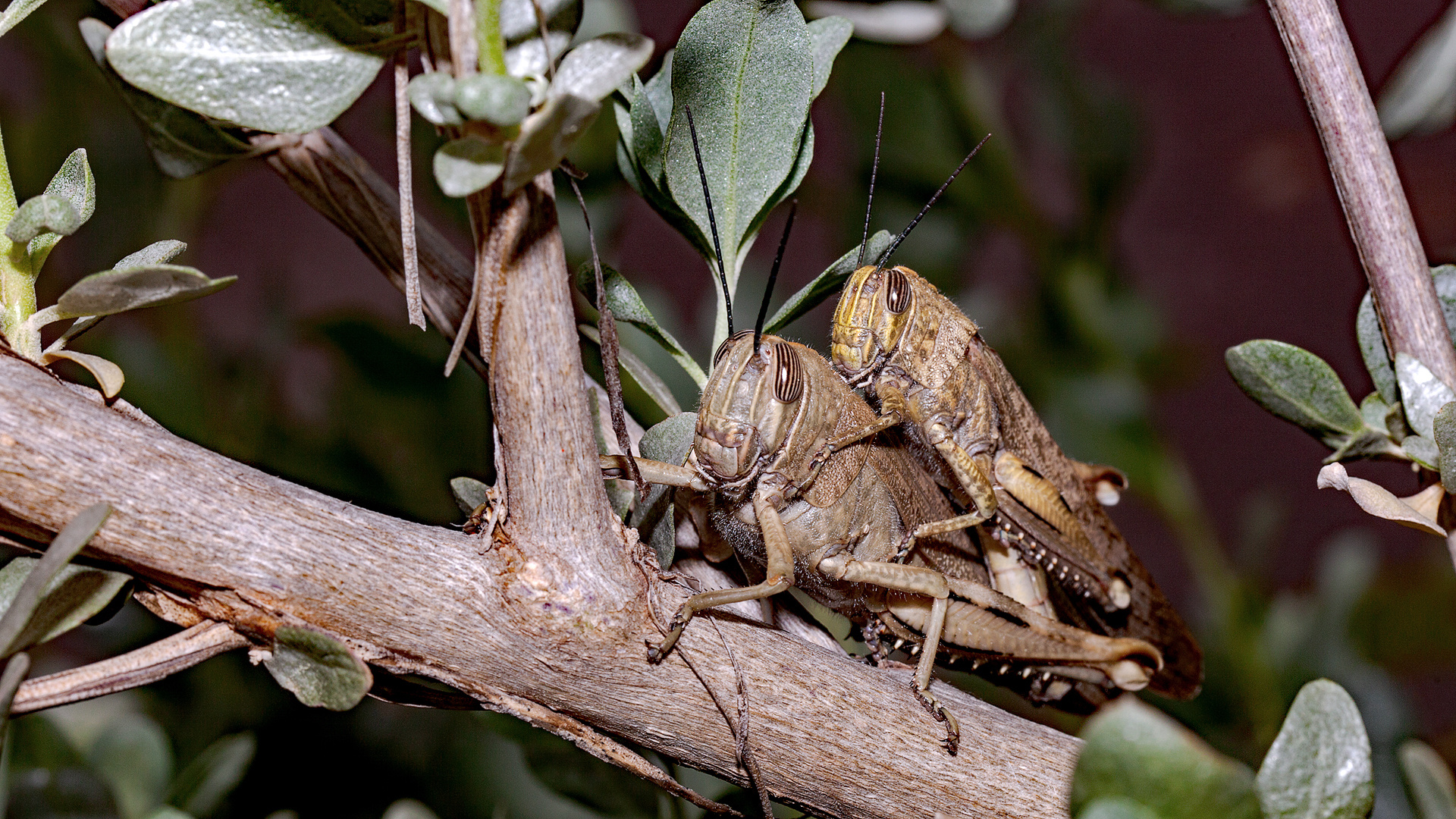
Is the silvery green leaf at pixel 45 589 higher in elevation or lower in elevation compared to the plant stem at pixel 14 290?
lower

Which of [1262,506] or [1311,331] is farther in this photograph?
[1311,331]

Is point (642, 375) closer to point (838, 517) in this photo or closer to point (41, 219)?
point (838, 517)

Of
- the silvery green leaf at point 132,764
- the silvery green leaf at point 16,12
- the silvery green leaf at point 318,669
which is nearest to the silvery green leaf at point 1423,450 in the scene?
the silvery green leaf at point 318,669

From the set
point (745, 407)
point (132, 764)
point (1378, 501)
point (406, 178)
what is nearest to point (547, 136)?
point (406, 178)

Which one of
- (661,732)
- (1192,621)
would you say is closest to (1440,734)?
(1192,621)

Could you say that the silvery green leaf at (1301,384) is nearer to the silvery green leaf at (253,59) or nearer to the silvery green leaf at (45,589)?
the silvery green leaf at (253,59)

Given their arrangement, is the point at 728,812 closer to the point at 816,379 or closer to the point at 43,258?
the point at 816,379

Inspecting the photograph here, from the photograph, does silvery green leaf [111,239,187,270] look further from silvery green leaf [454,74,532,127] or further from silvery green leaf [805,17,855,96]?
silvery green leaf [805,17,855,96]

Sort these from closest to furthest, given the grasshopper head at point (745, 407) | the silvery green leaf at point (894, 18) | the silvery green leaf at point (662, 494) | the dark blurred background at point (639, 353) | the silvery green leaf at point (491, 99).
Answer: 1. the silvery green leaf at point (491, 99)
2. the silvery green leaf at point (662, 494)
3. the grasshopper head at point (745, 407)
4. the silvery green leaf at point (894, 18)
5. the dark blurred background at point (639, 353)
